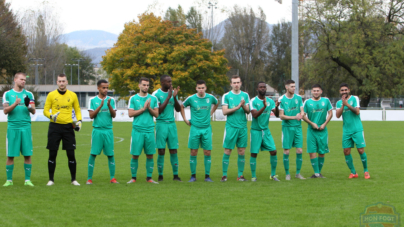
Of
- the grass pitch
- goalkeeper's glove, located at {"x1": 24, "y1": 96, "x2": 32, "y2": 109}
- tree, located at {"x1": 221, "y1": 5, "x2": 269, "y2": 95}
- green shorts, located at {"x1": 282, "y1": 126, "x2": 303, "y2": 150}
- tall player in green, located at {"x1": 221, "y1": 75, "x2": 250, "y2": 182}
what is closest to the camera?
the grass pitch

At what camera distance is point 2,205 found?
6.42 metres

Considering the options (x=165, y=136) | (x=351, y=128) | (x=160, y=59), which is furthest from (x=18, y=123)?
(x=160, y=59)

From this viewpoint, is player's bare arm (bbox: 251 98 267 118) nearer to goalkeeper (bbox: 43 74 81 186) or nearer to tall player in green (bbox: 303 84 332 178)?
tall player in green (bbox: 303 84 332 178)

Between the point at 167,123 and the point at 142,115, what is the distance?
57cm

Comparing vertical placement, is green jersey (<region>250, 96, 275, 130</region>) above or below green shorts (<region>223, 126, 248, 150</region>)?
above

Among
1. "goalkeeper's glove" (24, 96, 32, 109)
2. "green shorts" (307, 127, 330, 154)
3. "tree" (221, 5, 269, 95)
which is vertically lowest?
"green shorts" (307, 127, 330, 154)

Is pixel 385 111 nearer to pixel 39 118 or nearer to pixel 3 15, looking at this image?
pixel 39 118

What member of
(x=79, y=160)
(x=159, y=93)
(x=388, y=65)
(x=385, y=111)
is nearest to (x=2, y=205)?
(x=159, y=93)

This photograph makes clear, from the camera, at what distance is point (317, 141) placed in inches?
361

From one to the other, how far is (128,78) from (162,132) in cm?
3538

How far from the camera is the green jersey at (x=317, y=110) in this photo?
Result: 9.22 metres

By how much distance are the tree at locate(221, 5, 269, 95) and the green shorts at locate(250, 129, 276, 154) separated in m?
56.0

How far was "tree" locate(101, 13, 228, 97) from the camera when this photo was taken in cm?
4153

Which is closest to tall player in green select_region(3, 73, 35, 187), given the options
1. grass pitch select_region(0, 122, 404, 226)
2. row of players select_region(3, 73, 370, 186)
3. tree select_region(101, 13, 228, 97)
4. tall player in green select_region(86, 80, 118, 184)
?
row of players select_region(3, 73, 370, 186)
